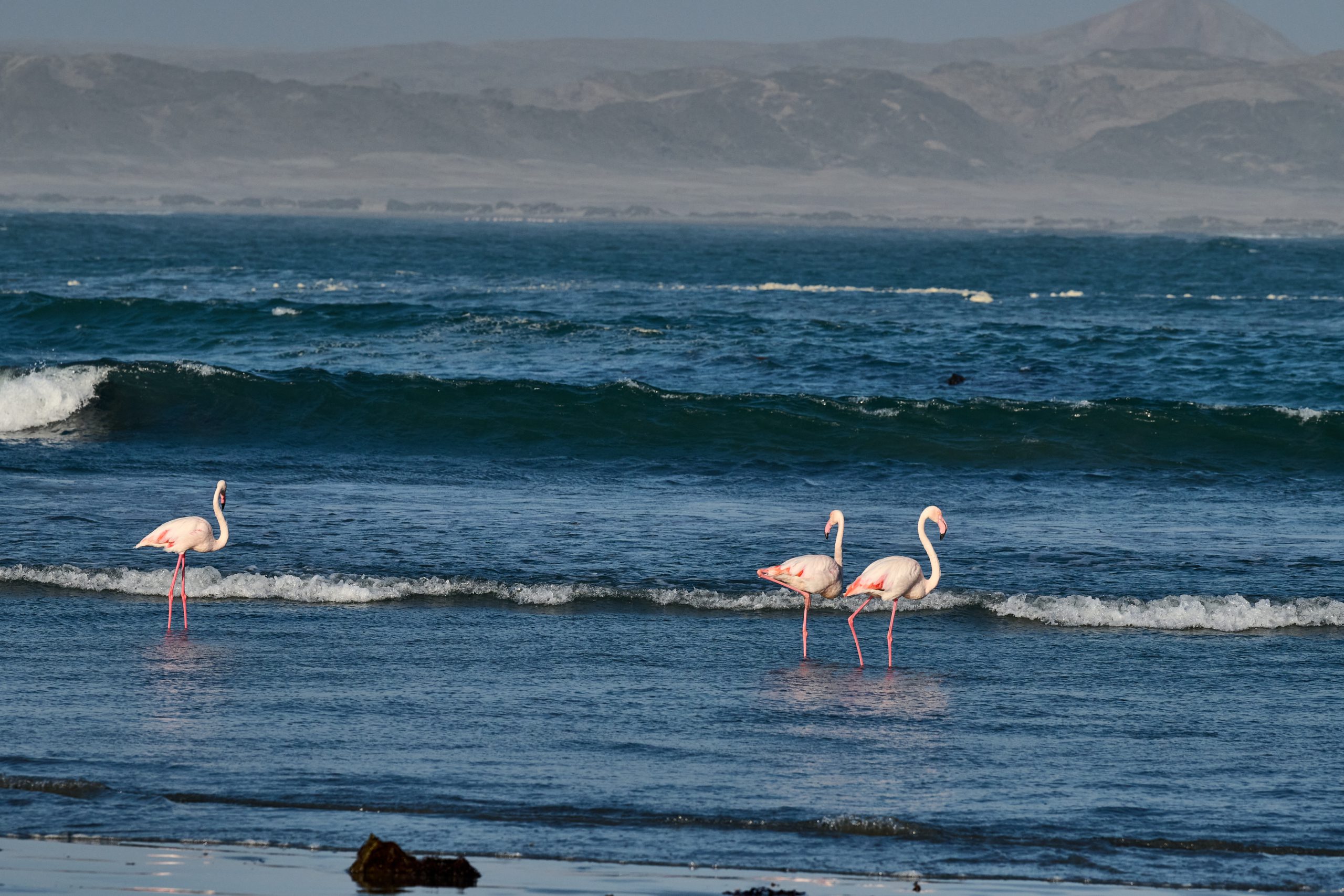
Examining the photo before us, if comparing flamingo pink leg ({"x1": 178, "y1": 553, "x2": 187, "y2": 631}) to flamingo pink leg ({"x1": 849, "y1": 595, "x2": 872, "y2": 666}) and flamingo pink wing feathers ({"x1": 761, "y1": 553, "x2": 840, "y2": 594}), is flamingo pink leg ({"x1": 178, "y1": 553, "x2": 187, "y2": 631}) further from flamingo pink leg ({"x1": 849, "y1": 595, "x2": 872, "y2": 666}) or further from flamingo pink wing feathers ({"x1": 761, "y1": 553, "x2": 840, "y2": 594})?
flamingo pink leg ({"x1": 849, "y1": 595, "x2": 872, "y2": 666})

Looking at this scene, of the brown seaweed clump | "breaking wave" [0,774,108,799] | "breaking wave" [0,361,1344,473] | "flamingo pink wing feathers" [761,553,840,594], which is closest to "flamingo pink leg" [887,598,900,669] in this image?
"flamingo pink wing feathers" [761,553,840,594]

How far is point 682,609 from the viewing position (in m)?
12.3

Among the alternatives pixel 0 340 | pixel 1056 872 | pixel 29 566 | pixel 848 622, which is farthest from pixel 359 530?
pixel 0 340

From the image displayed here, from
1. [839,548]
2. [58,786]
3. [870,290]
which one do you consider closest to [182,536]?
[58,786]

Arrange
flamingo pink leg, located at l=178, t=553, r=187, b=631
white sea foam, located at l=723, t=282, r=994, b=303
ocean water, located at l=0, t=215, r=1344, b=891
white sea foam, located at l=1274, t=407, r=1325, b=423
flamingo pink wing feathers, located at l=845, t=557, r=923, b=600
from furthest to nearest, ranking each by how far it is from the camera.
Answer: white sea foam, located at l=723, t=282, r=994, b=303 < white sea foam, located at l=1274, t=407, r=1325, b=423 < flamingo pink leg, located at l=178, t=553, r=187, b=631 < flamingo pink wing feathers, located at l=845, t=557, r=923, b=600 < ocean water, located at l=0, t=215, r=1344, b=891

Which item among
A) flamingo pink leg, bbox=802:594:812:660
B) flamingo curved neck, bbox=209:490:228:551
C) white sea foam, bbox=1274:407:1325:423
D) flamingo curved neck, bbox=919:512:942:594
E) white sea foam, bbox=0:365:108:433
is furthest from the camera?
white sea foam, bbox=0:365:108:433

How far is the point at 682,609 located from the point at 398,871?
5.67 meters

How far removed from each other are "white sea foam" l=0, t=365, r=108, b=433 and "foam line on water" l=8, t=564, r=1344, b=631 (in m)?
11.0

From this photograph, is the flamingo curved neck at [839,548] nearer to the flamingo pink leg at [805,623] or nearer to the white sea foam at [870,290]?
the flamingo pink leg at [805,623]

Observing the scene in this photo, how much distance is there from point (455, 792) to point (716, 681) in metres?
2.57

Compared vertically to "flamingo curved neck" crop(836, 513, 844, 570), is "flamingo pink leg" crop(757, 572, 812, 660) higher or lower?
lower

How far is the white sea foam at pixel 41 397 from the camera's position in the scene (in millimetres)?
23234

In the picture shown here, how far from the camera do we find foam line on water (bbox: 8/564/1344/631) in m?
12.0

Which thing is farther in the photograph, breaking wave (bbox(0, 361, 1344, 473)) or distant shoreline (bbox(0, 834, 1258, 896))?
breaking wave (bbox(0, 361, 1344, 473))
